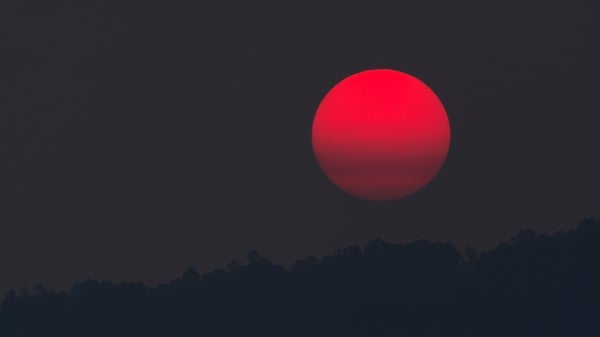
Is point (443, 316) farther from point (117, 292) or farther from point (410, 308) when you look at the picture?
point (117, 292)

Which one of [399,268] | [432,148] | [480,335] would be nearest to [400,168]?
[432,148]

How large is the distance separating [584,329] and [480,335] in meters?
3.58

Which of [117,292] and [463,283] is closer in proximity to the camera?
[463,283]

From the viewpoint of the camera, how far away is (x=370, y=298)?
212 ft

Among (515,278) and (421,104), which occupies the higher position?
(515,278)

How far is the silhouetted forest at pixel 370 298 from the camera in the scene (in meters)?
61.5

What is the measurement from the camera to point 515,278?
63469 mm

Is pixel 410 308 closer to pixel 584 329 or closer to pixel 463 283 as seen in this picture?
pixel 463 283

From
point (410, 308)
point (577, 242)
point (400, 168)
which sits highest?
point (577, 242)

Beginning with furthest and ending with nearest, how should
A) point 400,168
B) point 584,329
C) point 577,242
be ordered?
point 577,242 < point 584,329 < point 400,168

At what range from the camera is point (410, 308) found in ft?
207

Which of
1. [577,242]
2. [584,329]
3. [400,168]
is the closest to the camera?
[400,168]

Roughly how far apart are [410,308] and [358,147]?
14982 millimetres

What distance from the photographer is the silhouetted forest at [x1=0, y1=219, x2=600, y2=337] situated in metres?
61.5
